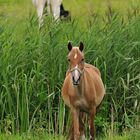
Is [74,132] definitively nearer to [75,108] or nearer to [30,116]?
[75,108]

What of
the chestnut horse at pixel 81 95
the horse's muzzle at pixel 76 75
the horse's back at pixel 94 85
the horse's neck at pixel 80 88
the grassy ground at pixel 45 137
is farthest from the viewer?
the grassy ground at pixel 45 137

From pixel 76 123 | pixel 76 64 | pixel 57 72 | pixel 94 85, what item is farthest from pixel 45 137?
pixel 57 72

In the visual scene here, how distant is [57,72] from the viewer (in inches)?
378

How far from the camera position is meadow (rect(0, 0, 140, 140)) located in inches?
356

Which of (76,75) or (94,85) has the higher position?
(76,75)

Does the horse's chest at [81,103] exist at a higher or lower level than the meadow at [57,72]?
higher

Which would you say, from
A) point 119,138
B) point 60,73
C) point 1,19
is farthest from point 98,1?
point 119,138

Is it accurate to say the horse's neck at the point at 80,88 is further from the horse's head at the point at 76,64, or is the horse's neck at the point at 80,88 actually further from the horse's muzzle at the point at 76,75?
the horse's muzzle at the point at 76,75

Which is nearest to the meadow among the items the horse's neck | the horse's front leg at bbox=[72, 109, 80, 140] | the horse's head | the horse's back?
the horse's back

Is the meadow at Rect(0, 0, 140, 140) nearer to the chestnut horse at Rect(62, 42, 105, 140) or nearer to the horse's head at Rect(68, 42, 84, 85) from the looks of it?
the chestnut horse at Rect(62, 42, 105, 140)

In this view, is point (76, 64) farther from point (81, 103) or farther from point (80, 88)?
point (81, 103)

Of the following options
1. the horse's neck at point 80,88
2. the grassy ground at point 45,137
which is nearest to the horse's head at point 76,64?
the horse's neck at point 80,88

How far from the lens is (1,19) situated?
11078 mm

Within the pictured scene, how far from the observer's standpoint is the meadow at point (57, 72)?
9.05m
